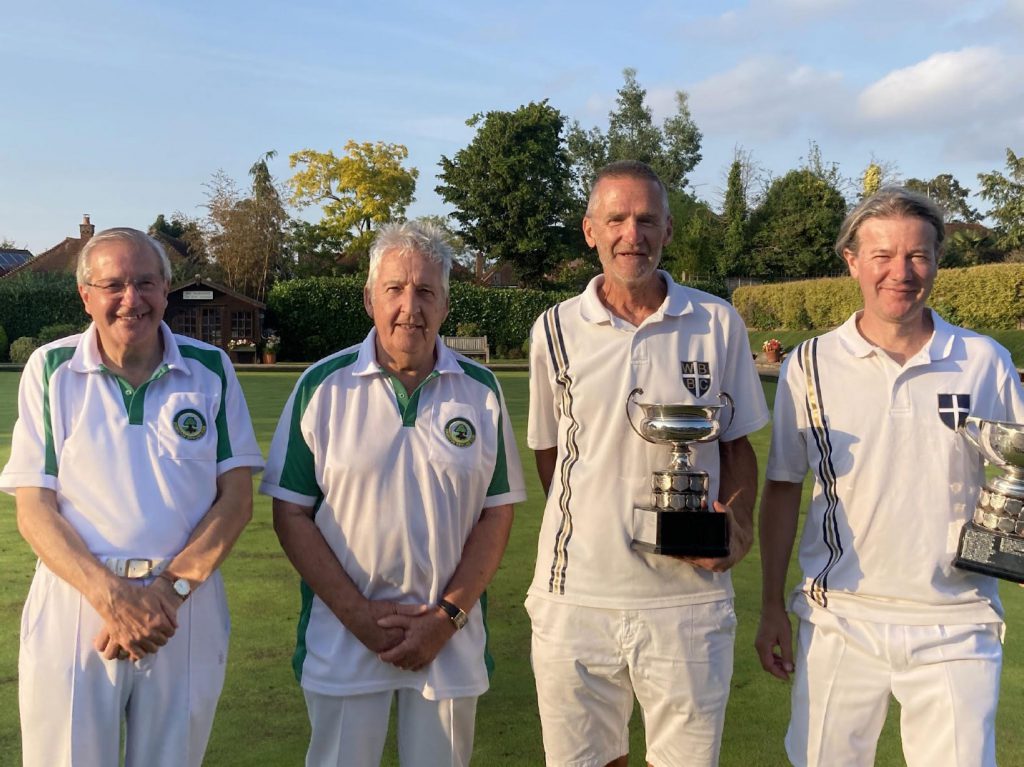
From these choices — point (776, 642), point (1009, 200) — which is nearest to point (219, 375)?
point (776, 642)

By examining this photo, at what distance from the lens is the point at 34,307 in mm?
32375

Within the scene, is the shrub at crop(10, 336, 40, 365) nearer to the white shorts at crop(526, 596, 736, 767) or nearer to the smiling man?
the smiling man

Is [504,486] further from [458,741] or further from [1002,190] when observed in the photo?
[1002,190]

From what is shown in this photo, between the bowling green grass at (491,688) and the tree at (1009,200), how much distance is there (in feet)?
124

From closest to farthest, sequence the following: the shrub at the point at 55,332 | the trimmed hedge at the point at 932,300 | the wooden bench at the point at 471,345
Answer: the trimmed hedge at the point at 932,300 < the shrub at the point at 55,332 < the wooden bench at the point at 471,345

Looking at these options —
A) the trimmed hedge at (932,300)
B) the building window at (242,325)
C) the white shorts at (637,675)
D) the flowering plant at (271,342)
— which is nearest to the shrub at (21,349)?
the building window at (242,325)

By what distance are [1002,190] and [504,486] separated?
144 ft

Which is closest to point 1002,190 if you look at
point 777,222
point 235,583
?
point 777,222

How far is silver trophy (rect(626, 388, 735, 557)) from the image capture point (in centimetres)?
269

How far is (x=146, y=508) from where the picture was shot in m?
2.71

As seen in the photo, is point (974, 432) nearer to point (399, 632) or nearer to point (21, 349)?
point (399, 632)

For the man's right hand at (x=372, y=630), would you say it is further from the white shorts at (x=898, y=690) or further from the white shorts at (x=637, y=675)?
the white shorts at (x=898, y=690)

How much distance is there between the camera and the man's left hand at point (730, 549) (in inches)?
111

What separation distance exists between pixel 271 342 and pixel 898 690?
3196cm
